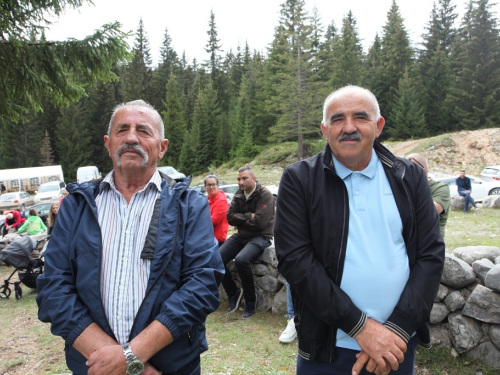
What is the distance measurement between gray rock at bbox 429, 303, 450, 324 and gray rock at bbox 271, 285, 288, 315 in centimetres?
176

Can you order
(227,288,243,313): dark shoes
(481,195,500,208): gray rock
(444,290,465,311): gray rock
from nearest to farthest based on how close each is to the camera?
(444,290,465,311): gray rock → (227,288,243,313): dark shoes → (481,195,500,208): gray rock

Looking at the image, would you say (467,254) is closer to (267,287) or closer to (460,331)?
(460,331)

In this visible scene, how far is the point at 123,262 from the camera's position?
6.15ft

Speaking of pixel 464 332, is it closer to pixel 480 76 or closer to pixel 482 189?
pixel 482 189

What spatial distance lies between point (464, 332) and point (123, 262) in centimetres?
310

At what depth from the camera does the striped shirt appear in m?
1.83

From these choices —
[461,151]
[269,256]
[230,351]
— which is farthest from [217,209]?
[461,151]

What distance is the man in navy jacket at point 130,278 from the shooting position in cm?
176

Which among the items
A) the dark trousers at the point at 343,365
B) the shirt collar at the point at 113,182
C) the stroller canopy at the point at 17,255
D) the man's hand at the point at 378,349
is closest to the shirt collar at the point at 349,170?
the man's hand at the point at 378,349

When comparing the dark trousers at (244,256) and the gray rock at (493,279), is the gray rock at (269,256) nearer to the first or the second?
the dark trousers at (244,256)

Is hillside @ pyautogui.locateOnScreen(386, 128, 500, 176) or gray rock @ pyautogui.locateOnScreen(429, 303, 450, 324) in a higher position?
hillside @ pyautogui.locateOnScreen(386, 128, 500, 176)

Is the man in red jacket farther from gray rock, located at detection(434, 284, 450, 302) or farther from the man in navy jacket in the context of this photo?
the man in navy jacket

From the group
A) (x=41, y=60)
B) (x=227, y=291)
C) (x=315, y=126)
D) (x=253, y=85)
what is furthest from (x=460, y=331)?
(x=253, y=85)

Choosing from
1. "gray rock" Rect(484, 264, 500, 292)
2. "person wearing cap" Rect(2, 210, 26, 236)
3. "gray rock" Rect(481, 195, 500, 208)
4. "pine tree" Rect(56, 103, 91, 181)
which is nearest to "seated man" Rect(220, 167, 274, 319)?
"gray rock" Rect(484, 264, 500, 292)
